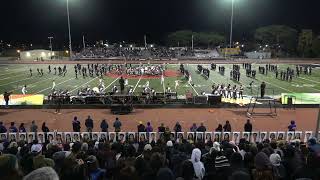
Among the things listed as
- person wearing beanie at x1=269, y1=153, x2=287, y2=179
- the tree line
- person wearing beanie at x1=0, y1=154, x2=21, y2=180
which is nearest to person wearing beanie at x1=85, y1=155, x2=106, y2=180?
person wearing beanie at x1=0, y1=154, x2=21, y2=180

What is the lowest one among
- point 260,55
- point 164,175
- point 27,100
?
point 27,100

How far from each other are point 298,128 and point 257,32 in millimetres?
96792

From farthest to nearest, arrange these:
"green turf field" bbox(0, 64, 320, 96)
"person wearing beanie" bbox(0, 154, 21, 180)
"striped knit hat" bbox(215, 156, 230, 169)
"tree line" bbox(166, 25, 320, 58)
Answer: "tree line" bbox(166, 25, 320, 58) < "green turf field" bbox(0, 64, 320, 96) < "striped knit hat" bbox(215, 156, 230, 169) < "person wearing beanie" bbox(0, 154, 21, 180)

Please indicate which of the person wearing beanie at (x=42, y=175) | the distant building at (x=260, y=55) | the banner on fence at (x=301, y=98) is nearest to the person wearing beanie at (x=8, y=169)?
the person wearing beanie at (x=42, y=175)

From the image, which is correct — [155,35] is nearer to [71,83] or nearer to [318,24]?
[318,24]

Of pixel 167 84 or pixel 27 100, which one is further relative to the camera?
pixel 167 84

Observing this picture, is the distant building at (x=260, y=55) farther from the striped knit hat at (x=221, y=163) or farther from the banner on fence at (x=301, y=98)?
the striped knit hat at (x=221, y=163)

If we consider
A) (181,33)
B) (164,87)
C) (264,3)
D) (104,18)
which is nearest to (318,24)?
(264,3)

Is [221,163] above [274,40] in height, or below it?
below

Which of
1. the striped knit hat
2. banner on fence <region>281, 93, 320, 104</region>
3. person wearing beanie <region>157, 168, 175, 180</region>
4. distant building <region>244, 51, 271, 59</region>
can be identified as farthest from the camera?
distant building <region>244, 51, 271, 59</region>

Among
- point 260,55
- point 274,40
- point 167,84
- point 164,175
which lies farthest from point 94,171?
point 274,40

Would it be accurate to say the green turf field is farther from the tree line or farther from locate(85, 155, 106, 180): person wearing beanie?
the tree line

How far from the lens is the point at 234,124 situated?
66.8 ft

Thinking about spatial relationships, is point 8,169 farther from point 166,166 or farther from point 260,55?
point 260,55
